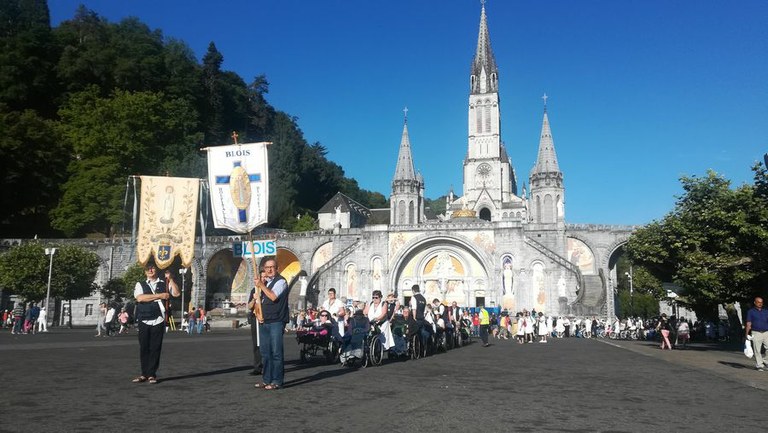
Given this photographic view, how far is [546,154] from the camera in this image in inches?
1847

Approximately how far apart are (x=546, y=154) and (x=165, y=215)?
33.1m

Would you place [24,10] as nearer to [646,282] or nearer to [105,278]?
[105,278]

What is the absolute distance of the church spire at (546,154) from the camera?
46.1 m

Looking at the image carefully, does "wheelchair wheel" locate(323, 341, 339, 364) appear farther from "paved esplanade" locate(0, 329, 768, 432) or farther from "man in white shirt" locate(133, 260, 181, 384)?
"man in white shirt" locate(133, 260, 181, 384)

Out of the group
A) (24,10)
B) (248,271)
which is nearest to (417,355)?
(248,271)

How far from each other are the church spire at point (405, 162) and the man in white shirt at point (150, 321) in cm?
4437

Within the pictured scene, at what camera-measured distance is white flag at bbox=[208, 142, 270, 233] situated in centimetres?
1330

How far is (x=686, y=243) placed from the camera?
1931 cm

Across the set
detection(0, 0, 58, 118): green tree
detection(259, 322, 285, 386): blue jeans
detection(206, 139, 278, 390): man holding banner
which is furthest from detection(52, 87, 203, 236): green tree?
detection(259, 322, 285, 386): blue jeans

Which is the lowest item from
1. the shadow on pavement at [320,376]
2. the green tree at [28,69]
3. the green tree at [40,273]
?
the shadow on pavement at [320,376]

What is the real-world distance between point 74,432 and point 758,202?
1764cm

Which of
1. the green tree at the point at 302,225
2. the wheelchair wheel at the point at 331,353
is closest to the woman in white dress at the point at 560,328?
the wheelchair wheel at the point at 331,353

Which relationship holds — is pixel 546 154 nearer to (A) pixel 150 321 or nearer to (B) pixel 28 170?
(B) pixel 28 170

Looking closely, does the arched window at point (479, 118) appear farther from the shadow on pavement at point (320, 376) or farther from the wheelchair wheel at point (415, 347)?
the shadow on pavement at point (320, 376)
